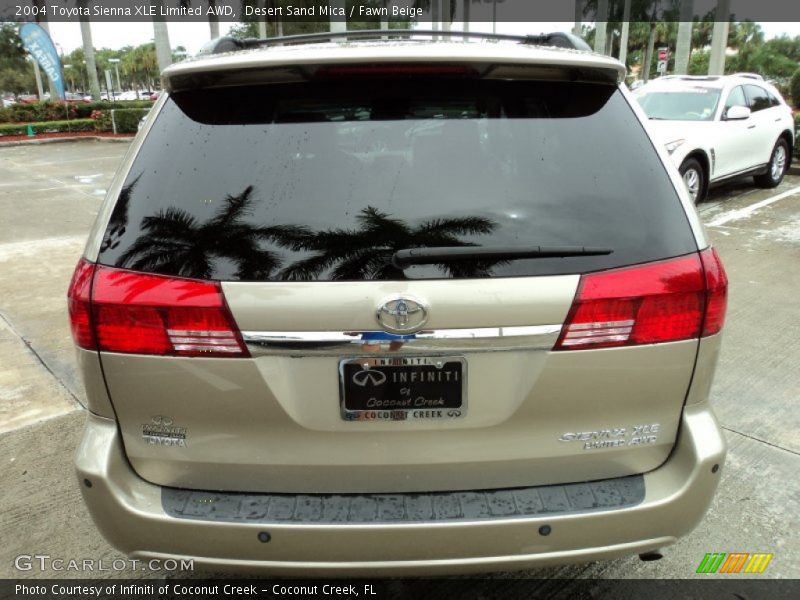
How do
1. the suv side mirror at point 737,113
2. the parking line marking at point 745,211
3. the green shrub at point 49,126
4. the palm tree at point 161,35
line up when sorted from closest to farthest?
the parking line marking at point 745,211 → the suv side mirror at point 737,113 → the palm tree at point 161,35 → the green shrub at point 49,126

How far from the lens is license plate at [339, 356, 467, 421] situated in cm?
172

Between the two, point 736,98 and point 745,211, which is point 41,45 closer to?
point 736,98

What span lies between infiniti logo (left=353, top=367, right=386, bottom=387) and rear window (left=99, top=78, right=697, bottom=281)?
0.82 ft

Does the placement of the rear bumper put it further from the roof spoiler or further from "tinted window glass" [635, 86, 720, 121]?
"tinted window glass" [635, 86, 720, 121]

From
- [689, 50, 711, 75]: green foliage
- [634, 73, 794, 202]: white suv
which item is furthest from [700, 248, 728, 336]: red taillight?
[689, 50, 711, 75]: green foliage

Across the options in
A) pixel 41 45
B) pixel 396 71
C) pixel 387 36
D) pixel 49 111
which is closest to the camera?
pixel 396 71

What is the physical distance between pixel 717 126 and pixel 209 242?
881 cm

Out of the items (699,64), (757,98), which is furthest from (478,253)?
(699,64)

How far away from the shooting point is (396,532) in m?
1.77

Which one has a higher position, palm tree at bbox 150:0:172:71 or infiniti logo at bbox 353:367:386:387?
palm tree at bbox 150:0:172:71

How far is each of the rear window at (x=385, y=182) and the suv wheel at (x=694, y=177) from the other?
717 cm

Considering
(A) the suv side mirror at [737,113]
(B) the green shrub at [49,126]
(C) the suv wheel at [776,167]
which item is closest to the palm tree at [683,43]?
(C) the suv wheel at [776,167]

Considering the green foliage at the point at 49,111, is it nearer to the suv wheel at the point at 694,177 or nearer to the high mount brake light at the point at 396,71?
the suv wheel at the point at 694,177

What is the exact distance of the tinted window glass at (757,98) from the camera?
32.8ft
